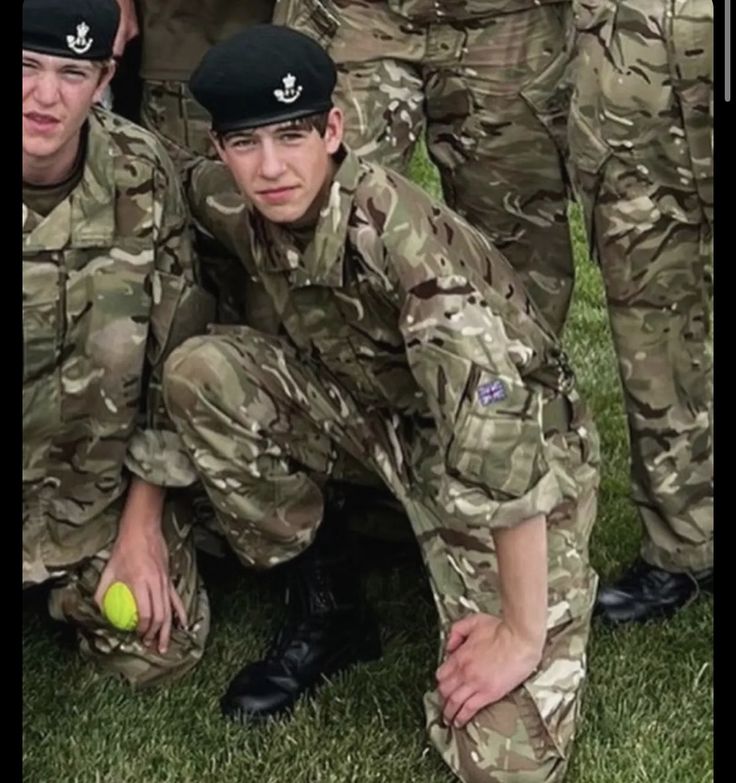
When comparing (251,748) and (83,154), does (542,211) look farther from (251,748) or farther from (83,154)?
(251,748)

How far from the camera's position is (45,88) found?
322 cm

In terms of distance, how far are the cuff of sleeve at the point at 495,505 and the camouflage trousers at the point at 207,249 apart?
0.82 meters

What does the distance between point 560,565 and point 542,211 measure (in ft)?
3.27

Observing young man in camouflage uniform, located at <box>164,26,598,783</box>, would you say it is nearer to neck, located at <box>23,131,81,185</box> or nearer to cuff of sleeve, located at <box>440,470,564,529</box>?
cuff of sleeve, located at <box>440,470,564,529</box>

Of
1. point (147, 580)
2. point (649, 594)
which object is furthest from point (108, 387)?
point (649, 594)

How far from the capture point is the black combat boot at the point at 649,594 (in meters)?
3.85

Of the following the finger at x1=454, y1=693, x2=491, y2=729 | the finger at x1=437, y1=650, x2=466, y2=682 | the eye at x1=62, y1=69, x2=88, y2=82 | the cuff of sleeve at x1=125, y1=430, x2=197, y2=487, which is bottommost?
the finger at x1=454, y1=693, x2=491, y2=729

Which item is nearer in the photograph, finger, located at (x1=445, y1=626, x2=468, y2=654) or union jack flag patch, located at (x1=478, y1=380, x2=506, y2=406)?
union jack flag patch, located at (x1=478, y1=380, x2=506, y2=406)

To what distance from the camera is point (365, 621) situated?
3.85 meters

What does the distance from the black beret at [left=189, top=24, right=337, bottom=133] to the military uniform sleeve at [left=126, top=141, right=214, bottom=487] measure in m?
0.44

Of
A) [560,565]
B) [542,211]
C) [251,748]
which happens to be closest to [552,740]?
[560,565]

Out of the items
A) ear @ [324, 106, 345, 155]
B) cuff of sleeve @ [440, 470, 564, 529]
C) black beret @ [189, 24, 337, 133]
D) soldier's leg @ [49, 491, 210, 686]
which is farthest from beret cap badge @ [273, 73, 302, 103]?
soldier's leg @ [49, 491, 210, 686]

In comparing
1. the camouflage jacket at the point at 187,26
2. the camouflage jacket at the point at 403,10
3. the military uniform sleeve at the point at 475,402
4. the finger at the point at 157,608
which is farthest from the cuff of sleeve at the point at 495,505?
the camouflage jacket at the point at 187,26

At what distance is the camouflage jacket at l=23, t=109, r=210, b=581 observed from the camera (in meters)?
3.48
